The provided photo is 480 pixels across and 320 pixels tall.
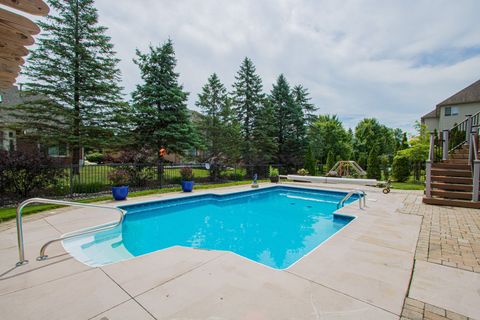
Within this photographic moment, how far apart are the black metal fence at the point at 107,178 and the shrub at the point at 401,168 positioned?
8.86 meters

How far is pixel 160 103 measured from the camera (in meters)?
12.5

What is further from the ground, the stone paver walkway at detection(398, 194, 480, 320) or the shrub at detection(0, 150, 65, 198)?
the shrub at detection(0, 150, 65, 198)

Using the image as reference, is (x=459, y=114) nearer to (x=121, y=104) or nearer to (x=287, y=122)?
(x=287, y=122)

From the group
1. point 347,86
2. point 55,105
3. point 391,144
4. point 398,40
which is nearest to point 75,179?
point 55,105

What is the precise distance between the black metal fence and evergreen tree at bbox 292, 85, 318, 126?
8071 mm

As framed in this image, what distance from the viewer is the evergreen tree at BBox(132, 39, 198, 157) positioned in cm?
1217

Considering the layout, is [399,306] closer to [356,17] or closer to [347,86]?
[356,17]

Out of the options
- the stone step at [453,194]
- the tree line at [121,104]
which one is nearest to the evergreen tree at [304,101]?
the tree line at [121,104]

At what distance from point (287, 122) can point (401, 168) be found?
9468mm

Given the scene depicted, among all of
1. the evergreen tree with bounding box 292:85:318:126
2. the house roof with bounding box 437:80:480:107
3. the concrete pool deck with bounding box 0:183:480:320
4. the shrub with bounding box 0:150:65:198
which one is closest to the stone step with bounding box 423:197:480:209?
the concrete pool deck with bounding box 0:183:480:320

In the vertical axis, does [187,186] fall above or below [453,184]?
below

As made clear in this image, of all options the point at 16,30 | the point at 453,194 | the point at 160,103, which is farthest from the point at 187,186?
the point at 453,194

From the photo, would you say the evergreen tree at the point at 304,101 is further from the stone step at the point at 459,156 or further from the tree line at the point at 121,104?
the stone step at the point at 459,156

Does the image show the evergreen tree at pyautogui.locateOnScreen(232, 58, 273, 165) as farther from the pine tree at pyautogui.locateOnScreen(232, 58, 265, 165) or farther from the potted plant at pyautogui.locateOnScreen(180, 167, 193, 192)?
the potted plant at pyautogui.locateOnScreen(180, 167, 193, 192)
